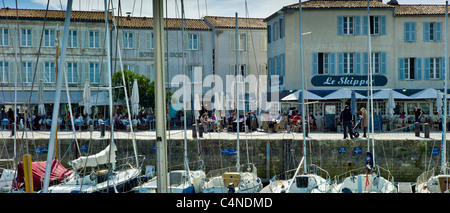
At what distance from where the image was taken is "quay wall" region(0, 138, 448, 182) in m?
21.4

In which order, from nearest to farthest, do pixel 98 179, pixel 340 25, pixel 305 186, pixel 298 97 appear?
pixel 305 186 < pixel 98 179 < pixel 298 97 < pixel 340 25

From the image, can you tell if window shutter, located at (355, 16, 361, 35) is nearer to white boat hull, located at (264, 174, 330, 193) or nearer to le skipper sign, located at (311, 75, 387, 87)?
le skipper sign, located at (311, 75, 387, 87)

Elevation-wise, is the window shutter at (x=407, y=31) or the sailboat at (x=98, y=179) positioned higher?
the window shutter at (x=407, y=31)

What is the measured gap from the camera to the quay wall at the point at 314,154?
70.1ft

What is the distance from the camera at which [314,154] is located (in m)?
21.5

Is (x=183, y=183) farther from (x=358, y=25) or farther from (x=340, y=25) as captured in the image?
(x=358, y=25)

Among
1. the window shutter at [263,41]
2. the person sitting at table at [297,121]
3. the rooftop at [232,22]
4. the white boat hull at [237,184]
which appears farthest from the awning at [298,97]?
the white boat hull at [237,184]

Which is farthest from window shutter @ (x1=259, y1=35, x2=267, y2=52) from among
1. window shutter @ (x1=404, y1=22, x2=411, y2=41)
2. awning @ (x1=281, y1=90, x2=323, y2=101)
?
window shutter @ (x1=404, y1=22, x2=411, y2=41)

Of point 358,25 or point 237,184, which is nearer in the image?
point 237,184

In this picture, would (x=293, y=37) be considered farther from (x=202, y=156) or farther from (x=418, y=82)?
(x=202, y=156)

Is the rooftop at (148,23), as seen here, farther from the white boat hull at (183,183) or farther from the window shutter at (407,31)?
the white boat hull at (183,183)

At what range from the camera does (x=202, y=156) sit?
71.8 feet

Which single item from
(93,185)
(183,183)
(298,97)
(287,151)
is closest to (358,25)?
(298,97)
